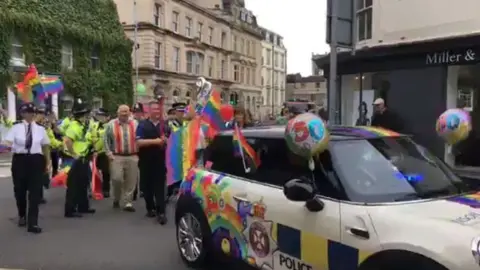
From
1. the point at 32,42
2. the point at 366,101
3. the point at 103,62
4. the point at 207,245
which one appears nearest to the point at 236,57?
the point at 103,62

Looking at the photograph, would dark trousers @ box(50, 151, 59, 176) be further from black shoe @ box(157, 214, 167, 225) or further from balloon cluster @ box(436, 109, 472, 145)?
balloon cluster @ box(436, 109, 472, 145)

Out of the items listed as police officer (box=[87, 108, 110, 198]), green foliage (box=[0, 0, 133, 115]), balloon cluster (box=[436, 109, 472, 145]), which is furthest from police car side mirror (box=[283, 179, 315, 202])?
green foliage (box=[0, 0, 133, 115])

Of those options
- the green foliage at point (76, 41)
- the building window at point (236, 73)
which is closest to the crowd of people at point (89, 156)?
the green foliage at point (76, 41)

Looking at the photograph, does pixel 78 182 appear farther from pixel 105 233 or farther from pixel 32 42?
pixel 32 42

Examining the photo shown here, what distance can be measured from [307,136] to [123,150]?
5591 mm

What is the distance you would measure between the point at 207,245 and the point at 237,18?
6254cm

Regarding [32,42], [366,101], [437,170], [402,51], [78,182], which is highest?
[32,42]

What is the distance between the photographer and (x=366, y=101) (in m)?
13.6

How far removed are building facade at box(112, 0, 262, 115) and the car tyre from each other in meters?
31.2

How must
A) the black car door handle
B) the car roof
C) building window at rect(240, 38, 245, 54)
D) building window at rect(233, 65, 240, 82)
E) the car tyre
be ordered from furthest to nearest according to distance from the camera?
building window at rect(240, 38, 245, 54) < building window at rect(233, 65, 240, 82) < the car tyre < the car roof < the black car door handle

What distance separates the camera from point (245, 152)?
5.02 m

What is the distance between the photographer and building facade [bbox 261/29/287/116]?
259 feet

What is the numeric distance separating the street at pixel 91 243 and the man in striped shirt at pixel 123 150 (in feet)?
1.74

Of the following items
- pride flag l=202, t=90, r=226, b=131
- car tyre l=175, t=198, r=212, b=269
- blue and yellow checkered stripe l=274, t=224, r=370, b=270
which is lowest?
car tyre l=175, t=198, r=212, b=269
